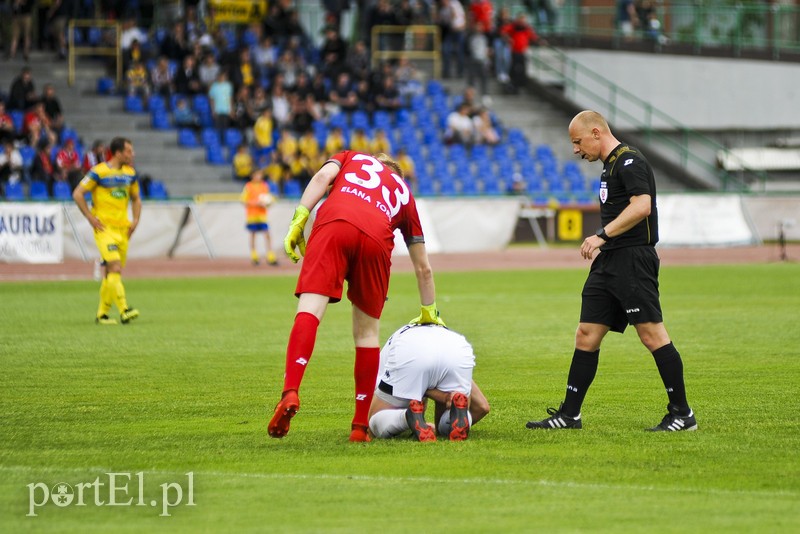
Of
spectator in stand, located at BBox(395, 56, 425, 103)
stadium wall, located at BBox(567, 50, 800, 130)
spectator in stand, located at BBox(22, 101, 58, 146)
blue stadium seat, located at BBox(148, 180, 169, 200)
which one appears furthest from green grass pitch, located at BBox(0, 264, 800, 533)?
stadium wall, located at BBox(567, 50, 800, 130)

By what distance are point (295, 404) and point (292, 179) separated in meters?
26.4

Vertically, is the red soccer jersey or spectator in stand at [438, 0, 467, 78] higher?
spectator in stand at [438, 0, 467, 78]

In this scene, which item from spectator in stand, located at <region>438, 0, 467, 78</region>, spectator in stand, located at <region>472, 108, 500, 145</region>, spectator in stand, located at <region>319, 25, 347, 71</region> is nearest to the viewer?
spectator in stand, located at <region>472, 108, 500, 145</region>

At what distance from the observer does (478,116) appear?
38.9 metres

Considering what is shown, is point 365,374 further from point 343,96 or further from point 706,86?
point 706,86

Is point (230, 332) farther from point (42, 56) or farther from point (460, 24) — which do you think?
point (460, 24)

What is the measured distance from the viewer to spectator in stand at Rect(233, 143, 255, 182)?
33781 millimetres

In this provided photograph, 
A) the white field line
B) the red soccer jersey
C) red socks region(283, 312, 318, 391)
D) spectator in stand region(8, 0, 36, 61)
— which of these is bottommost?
the white field line

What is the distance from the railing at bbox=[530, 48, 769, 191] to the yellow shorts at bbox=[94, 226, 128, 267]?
90.4 feet

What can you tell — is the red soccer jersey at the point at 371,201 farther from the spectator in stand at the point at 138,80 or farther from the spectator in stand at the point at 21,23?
the spectator in stand at the point at 21,23

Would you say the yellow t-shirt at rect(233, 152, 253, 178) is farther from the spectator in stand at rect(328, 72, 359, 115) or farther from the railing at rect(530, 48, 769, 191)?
the railing at rect(530, 48, 769, 191)

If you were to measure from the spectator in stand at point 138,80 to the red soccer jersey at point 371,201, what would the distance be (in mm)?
28674

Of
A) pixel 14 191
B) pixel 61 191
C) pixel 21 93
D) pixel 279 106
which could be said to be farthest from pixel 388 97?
pixel 14 191

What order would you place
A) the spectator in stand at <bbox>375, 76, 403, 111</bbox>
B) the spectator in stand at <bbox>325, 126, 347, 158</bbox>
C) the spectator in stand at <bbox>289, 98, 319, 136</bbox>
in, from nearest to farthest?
the spectator in stand at <bbox>325, 126, 347, 158</bbox>
the spectator in stand at <bbox>289, 98, 319, 136</bbox>
the spectator in stand at <bbox>375, 76, 403, 111</bbox>
